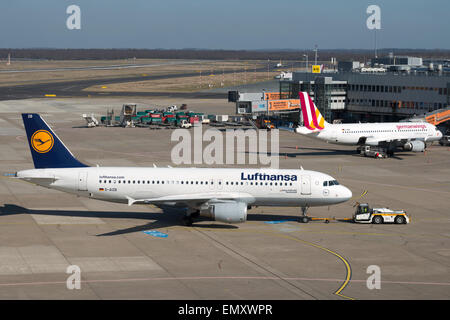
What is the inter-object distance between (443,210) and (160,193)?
2775cm

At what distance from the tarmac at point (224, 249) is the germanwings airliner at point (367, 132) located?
16.9 meters

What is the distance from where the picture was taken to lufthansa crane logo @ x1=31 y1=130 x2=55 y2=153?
170 feet

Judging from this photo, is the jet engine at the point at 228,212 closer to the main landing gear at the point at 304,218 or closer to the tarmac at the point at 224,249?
Result: the tarmac at the point at 224,249

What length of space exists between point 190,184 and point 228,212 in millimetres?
4524

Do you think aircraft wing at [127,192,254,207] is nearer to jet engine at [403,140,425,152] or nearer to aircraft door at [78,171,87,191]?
aircraft door at [78,171,87,191]

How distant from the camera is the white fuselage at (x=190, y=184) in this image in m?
51.0

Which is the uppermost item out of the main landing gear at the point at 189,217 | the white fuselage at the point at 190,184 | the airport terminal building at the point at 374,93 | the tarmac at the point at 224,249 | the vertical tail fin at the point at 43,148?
the airport terminal building at the point at 374,93

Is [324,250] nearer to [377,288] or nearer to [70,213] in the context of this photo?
[377,288]

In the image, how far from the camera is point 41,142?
51.9 metres

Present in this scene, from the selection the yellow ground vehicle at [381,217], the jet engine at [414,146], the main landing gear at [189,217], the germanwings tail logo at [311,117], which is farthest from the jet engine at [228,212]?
the jet engine at [414,146]

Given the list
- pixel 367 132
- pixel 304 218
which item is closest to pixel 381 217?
pixel 304 218

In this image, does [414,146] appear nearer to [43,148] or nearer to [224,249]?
[224,249]

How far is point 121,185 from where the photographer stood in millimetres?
51031
